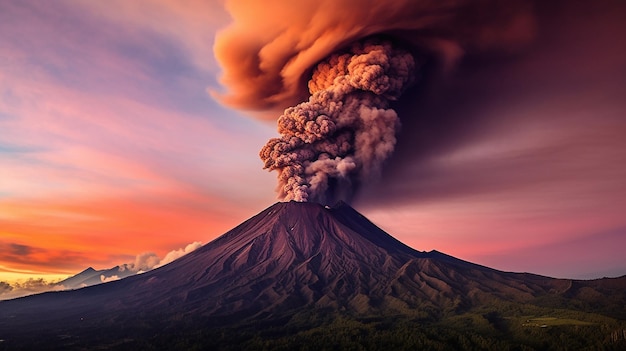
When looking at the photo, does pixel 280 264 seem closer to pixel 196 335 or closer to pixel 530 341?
pixel 196 335

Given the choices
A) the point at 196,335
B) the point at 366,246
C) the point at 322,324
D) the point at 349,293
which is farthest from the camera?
the point at 366,246

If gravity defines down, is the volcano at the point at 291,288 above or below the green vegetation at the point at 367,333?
above

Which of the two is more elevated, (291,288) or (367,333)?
(291,288)

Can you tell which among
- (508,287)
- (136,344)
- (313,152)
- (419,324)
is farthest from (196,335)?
(508,287)

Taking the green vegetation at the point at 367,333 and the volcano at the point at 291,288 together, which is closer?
the green vegetation at the point at 367,333

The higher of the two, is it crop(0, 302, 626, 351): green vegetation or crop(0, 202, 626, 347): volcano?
crop(0, 202, 626, 347): volcano

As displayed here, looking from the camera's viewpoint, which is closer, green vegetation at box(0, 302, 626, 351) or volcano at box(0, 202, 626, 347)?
green vegetation at box(0, 302, 626, 351)

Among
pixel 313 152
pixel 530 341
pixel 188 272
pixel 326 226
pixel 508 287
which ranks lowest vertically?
pixel 530 341

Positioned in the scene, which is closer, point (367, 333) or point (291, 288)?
point (367, 333)
